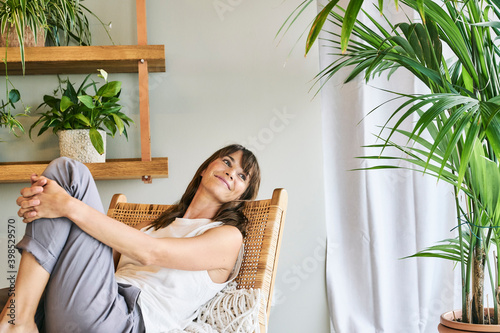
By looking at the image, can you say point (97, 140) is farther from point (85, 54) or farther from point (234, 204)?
point (234, 204)

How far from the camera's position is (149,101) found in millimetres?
2326

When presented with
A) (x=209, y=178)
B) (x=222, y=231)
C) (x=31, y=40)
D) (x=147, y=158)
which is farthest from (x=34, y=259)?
(x=31, y=40)

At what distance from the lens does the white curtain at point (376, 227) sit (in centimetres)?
213

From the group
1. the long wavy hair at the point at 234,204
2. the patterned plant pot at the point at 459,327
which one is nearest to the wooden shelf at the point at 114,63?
the long wavy hair at the point at 234,204

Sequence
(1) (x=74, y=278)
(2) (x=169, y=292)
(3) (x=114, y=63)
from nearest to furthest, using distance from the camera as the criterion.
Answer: (1) (x=74, y=278) → (2) (x=169, y=292) → (3) (x=114, y=63)

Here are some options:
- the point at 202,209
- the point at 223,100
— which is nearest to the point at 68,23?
the point at 223,100

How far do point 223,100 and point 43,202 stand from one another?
1.28 metres

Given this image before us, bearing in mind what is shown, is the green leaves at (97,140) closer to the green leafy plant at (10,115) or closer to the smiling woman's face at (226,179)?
the green leafy plant at (10,115)

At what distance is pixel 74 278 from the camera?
1.15 meters

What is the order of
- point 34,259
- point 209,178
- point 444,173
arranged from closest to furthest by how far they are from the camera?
point 34,259 < point 444,173 < point 209,178

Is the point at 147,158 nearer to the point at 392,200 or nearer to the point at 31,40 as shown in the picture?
the point at 31,40

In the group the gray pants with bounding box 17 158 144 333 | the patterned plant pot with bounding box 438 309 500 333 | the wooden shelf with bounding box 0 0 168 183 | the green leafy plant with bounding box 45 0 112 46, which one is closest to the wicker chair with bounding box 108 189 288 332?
the gray pants with bounding box 17 158 144 333

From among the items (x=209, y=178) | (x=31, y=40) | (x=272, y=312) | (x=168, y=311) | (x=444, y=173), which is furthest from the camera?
(x=272, y=312)

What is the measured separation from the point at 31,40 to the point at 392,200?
162 centimetres
